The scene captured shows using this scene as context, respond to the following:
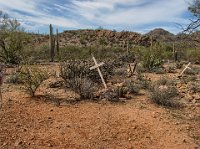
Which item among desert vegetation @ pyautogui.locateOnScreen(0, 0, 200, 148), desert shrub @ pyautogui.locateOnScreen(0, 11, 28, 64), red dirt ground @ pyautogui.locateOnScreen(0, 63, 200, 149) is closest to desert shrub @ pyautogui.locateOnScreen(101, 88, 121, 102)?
desert vegetation @ pyautogui.locateOnScreen(0, 0, 200, 148)

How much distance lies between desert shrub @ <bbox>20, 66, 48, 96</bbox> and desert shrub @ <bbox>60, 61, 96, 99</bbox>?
953mm

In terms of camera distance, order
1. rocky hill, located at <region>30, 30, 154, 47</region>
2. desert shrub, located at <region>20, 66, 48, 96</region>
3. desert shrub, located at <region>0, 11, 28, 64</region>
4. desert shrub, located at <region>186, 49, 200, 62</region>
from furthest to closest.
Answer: rocky hill, located at <region>30, 30, 154, 47</region> < desert shrub, located at <region>186, 49, 200, 62</region> < desert shrub, located at <region>0, 11, 28, 64</region> < desert shrub, located at <region>20, 66, 48, 96</region>

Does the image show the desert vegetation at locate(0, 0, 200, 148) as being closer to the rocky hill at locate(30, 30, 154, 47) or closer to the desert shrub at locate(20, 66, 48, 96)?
the desert shrub at locate(20, 66, 48, 96)

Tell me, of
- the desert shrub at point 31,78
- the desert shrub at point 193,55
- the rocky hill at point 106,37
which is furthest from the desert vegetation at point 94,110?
the rocky hill at point 106,37

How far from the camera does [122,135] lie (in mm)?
8625

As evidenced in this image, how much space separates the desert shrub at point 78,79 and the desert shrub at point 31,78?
953mm

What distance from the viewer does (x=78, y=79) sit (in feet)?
39.2

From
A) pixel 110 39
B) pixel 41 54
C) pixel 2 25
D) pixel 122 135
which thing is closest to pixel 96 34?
pixel 110 39

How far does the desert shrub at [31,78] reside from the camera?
11179 mm

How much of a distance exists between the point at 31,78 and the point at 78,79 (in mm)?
1460

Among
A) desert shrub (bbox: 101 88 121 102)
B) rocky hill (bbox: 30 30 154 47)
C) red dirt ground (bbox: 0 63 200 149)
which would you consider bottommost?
red dirt ground (bbox: 0 63 200 149)

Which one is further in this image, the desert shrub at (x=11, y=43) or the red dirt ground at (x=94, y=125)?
the desert shrub at (x=11, y=43)

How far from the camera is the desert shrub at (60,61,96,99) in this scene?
1144 centimetres

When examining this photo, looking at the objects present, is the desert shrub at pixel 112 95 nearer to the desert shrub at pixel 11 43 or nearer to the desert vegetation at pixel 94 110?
the desert vegetation at pixel 94 110
